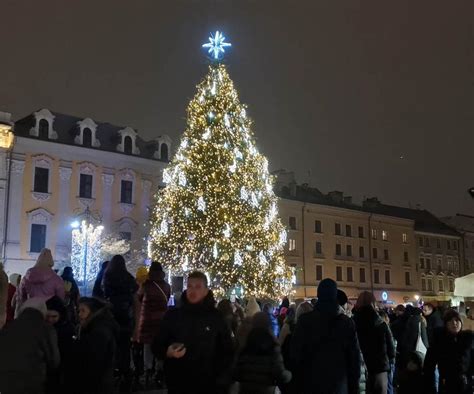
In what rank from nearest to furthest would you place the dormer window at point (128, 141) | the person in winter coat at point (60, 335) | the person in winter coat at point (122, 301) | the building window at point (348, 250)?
1. the person in winter coat at point (60, 335)
2. the person in winter coat at point (122, 301)
3. the dormer window at point (128, 141)
4. the building window at point (348, 250)

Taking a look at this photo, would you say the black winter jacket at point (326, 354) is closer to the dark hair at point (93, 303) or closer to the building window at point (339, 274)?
the dark hair at point (93, 303)

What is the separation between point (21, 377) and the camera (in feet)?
18.2

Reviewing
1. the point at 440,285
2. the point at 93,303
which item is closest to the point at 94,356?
the point at 93,303

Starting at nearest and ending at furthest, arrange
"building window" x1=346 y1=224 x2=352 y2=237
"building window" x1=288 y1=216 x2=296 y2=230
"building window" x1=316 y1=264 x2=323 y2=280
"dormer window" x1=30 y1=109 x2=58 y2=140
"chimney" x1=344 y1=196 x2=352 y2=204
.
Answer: "dormer window" x1=30 y1=109 x2=58 y2=140, "building window" x1=288 y1=216 x2=296 y2=230, "building window" x1=316 y1=264 x2=323 y2=280, "building window" x1=346 y1=224 x2=352 y2=237, "chimney" x1=344 y1=196 x2=352 y2=204

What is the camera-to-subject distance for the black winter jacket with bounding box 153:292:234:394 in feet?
17.9

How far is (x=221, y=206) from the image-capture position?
24.9m

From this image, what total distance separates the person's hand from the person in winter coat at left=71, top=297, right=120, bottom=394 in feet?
4.07

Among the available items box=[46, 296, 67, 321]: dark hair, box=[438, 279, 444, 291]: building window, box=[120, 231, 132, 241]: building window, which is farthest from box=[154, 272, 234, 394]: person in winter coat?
box=[438, 279, 444, 291]: building window

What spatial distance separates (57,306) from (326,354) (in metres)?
3.77

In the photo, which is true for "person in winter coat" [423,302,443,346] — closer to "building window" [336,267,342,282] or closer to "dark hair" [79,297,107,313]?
"dark hair" [79,297,107,313]

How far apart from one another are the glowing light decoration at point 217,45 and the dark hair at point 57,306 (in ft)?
66.5

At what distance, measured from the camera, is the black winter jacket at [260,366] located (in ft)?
23.6

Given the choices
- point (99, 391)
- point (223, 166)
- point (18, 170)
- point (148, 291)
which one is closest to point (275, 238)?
point (223, 166)

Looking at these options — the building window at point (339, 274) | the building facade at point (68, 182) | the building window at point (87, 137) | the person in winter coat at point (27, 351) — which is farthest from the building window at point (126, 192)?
the person in winter coat at point (27, 351)
